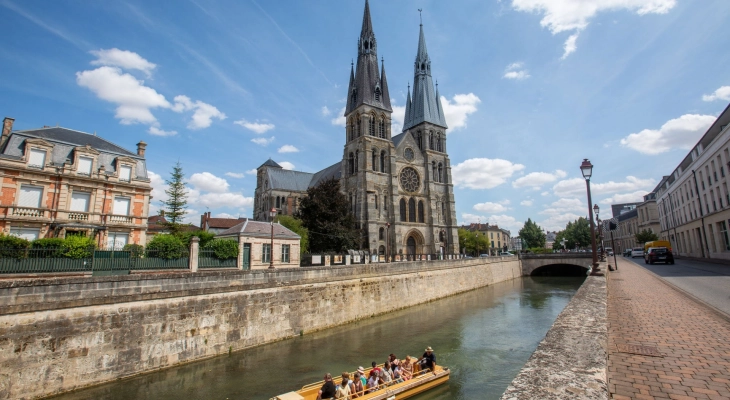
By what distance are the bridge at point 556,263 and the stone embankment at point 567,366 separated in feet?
148

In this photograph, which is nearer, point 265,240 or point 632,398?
point 632,398

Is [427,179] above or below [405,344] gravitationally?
above

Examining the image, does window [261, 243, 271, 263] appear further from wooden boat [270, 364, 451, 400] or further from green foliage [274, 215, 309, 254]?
wooden boat [270, 364, 451, 400]

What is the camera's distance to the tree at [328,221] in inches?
1437

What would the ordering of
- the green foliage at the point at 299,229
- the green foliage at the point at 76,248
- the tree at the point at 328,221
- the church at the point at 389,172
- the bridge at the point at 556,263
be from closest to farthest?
the green foliage at the point at 76,248
the green foliage at the point at 299,229
the tree at the point at 328,221
the bridge at the point at 556,263
the church at the point at 389,172

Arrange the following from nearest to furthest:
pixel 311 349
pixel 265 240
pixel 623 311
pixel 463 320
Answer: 1. pixel 623 311
2. pixel 311 349
3. pixel 463 320
4. pixel 265 240

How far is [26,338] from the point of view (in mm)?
9781

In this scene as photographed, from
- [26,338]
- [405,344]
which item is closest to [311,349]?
[405,344]

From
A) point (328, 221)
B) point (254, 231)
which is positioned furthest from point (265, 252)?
point (328, 221)

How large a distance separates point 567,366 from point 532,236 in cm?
9520

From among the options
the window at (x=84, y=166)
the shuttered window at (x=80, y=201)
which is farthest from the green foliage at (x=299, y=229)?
the window at (x=84, y=166)

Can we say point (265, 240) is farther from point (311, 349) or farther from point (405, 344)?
point (405, 344)

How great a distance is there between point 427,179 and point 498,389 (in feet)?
147

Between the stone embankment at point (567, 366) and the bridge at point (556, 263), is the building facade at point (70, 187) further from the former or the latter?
the bridge at point (556, 263)
